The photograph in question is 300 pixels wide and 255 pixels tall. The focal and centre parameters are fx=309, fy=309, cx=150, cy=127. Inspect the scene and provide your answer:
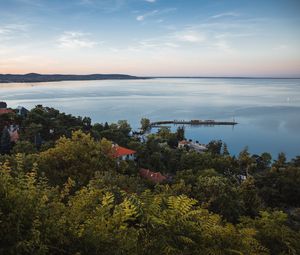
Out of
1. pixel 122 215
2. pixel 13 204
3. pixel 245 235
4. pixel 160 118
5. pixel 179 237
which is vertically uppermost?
pixel 13 204

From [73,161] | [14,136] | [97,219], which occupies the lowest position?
[14,136]

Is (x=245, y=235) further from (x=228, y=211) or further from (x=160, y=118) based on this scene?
(x=160, y=118)

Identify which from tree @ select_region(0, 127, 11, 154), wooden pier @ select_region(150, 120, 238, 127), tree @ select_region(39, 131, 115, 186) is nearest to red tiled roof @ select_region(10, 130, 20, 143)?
tree @ select_region(0, 127, 11, 154)

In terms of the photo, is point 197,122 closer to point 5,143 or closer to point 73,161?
point 5,143

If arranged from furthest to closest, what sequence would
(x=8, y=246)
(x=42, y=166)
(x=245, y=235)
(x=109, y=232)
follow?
(x=42, y=166)
(x=245, y=235)
(x=109, y=232)
(x=8, y=246)

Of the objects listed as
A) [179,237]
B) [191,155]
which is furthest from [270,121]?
[179,237]

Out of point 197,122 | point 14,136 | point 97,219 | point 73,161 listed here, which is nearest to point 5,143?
point 14,136

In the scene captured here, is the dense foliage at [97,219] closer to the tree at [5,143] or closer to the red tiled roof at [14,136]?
the tree at [5,143]

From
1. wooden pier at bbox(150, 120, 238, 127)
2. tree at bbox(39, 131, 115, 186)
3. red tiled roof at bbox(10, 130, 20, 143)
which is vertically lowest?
wooden pier at bbox(150, 120, 238, 127)

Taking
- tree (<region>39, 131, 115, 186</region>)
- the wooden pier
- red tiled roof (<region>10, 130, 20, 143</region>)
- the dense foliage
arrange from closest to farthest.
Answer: the dense foliage
tree (<region>39, 131, 115, 186</region>)
red tiled roof (<region>10, 130, 20, 143</region>)
the wooden pier

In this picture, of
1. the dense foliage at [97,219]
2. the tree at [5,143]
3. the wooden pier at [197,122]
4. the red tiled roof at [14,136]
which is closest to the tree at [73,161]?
the dense foliage at [97,219]

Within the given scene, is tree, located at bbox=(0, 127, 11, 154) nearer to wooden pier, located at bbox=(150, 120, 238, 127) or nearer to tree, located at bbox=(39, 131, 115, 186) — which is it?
tree, located at bbox=(39, 131, 115, 186)
